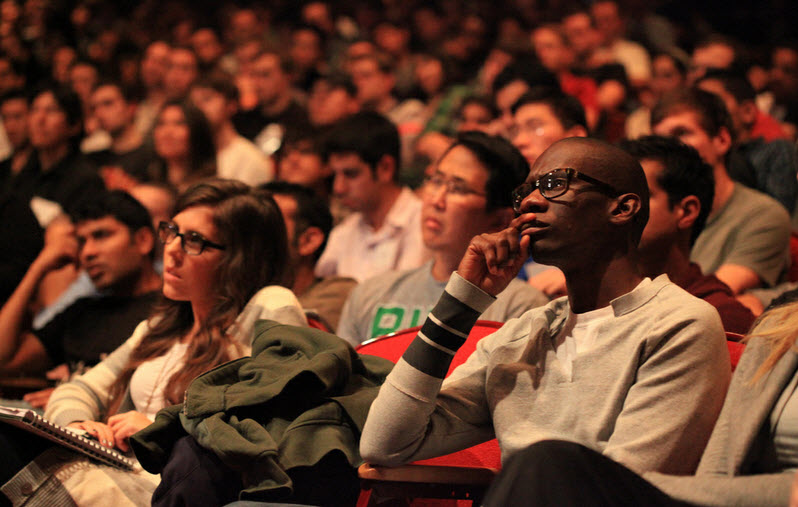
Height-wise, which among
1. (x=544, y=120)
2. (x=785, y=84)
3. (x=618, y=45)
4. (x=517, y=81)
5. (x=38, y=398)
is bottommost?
(x=38, y=398)

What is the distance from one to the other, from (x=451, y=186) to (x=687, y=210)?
696 millimetres

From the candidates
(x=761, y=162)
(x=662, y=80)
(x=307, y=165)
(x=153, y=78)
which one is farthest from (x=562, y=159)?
(x=153, y=78)

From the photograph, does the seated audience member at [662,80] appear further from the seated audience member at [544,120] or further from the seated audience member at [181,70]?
the seated audience member at [181,70]

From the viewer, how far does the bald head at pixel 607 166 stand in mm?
1726

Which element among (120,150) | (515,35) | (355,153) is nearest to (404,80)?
(515,35)

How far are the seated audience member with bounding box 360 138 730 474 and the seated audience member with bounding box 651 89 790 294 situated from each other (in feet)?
4.21

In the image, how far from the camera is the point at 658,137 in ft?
8.46

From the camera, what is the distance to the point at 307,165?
4.61 metres

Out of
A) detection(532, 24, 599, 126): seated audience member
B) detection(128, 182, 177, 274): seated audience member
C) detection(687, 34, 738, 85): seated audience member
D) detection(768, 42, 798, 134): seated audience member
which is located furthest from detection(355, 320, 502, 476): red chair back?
detection(768, 42, 798, 134): seated audience member

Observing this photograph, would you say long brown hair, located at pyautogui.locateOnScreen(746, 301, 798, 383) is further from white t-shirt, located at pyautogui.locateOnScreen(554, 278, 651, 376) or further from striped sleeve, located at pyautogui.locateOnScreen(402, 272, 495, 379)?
striped sleeve, located at pyautogui.locateOnScreen(402, 272, 495, 379)

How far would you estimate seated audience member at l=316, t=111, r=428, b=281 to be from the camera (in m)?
3.85

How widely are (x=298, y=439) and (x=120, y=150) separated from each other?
4601mm

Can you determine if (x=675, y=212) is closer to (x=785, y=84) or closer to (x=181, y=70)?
(x=785, y=84)

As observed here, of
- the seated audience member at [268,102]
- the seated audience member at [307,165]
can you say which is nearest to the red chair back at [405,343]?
the seated audience member at [307,165]
